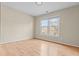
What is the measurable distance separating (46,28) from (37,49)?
90 cm

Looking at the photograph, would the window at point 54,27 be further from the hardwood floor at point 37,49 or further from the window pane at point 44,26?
the hardwood floor at point 37,49

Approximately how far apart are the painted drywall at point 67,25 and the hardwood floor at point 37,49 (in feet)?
0.62

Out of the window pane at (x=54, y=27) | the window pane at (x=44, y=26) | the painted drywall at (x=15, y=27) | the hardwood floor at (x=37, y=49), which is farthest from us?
the painted drywall at (x=15, y=27)

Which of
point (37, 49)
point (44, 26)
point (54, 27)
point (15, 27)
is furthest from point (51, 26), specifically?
point (15, 27)

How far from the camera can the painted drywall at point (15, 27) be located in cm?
230

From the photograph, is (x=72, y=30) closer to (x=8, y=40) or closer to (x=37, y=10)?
(x=37, y=10)

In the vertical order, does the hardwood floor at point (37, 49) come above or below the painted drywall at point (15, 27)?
below

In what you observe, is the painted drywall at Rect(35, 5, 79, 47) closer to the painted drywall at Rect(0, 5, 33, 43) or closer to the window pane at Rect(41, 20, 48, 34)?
the window pane at Rect(41, 20, 48, 34)

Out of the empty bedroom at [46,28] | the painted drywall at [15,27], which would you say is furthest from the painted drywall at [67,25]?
the painted drywall at [15,27]

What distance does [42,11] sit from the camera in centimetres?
209

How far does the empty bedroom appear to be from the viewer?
2012mm

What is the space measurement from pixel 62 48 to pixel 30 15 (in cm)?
123

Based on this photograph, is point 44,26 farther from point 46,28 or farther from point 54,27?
point 54,27

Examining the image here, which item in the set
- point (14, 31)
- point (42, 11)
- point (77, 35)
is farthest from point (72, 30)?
point (14, 31)
